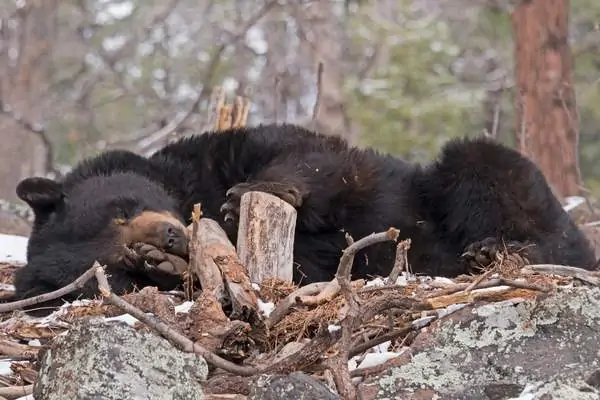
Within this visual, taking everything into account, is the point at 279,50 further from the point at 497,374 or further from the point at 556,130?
the point at 497,374

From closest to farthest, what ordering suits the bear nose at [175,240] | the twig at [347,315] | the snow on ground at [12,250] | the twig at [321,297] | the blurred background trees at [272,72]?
the twig at [347,315] < the twig at [321,297] < the bear nose at [175,240] < the snow on ground at [12,250] < the blurred background trees at [272,72]

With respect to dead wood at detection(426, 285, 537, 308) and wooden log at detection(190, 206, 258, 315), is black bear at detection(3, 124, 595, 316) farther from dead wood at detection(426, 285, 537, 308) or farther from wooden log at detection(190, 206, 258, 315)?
dead wood at detection(426, 285, 537, 308)

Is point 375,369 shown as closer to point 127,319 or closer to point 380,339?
point 380,339

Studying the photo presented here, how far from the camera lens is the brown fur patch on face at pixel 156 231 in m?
4.65

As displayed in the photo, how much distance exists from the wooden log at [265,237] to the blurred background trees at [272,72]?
17.5ft

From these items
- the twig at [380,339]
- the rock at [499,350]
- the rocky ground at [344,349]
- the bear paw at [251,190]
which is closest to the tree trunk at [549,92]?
the bear paw at [251,190]

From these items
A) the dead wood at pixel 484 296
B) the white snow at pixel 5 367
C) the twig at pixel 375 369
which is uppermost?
the dead wood at pixel 484 296

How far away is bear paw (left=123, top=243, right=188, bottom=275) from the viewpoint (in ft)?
15.2

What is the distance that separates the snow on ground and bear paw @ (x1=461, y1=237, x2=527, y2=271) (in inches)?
131

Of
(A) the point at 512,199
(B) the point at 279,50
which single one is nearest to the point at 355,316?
(A) the point at 512,199

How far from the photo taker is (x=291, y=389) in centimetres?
268

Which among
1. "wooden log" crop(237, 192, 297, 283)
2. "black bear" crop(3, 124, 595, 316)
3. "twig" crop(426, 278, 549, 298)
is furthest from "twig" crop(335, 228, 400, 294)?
"black bear" crop(3, 124, 595, 316)

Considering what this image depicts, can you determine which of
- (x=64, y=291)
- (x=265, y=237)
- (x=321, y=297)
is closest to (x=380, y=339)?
(x=321, y=297)

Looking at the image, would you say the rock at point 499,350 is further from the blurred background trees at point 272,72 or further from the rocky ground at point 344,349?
the blurred background trees at point 272,72
